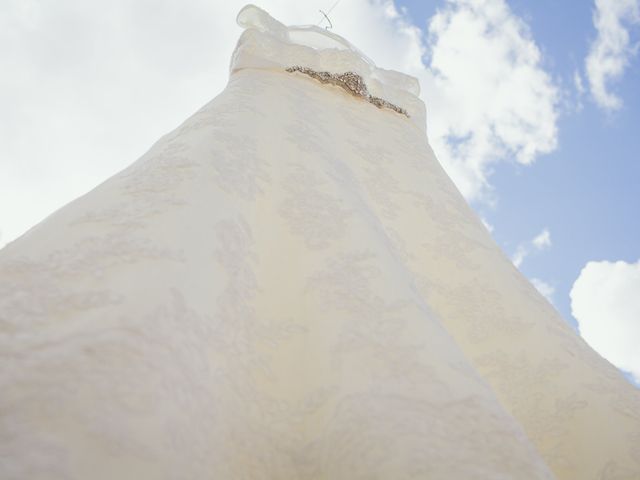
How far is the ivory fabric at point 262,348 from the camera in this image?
0.47 meters

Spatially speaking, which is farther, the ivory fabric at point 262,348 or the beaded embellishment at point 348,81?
the beaded embellishment at point 348,81

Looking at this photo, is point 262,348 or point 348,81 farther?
point 348,81

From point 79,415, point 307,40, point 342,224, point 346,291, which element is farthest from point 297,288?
point 307,40

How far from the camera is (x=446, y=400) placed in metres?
0.64

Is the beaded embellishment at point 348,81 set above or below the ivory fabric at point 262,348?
above

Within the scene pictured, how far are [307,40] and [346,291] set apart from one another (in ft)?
8.03

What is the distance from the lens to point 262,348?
0.72 metres

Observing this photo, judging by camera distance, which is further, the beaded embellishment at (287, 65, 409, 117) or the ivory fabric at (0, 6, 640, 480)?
the beaded embellishment at (287, 65, 409, 117)

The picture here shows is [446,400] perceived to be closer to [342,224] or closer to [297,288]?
[297,288]

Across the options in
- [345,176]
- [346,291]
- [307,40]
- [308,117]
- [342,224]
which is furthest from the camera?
[307,40]

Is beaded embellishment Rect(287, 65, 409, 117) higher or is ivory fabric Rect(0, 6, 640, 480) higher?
beaded embellishment Rect(287, 65, 409, 117)

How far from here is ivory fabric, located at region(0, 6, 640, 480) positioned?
47 cm

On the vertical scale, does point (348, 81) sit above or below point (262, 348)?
above

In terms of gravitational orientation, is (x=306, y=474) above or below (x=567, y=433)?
below
